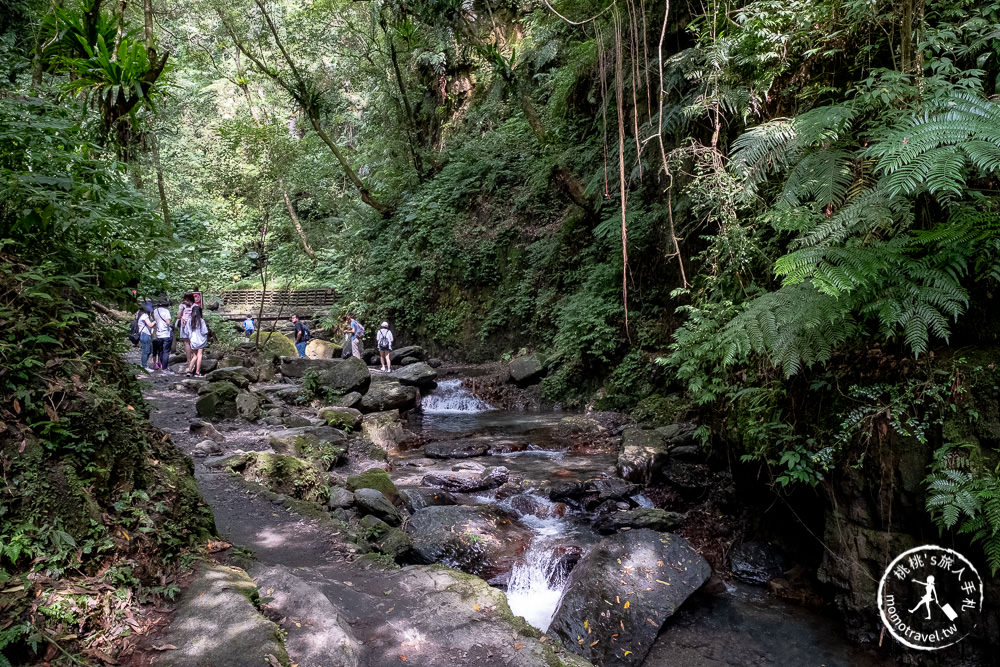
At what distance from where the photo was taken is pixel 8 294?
10.3 ft

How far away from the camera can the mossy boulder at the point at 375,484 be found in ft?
21.5

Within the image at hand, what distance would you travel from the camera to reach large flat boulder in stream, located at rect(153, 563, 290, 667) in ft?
8.98

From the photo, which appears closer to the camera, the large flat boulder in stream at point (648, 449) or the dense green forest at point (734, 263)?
the dense green forest at point (734, 263)

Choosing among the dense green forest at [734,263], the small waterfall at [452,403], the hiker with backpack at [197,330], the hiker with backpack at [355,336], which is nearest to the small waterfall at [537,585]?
the dense green forest at [734,263]

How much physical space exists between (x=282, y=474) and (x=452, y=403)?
6.53 metres

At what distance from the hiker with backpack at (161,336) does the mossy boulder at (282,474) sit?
241 inches

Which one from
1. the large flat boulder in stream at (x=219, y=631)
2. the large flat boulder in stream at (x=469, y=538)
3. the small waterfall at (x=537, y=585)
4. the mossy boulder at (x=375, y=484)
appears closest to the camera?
the large flat boulder in stream at (x=219, y=631)

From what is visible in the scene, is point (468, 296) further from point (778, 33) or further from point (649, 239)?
point (778, 33)

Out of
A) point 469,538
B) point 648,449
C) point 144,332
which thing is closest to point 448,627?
point 469,538

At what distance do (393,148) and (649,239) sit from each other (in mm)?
13642

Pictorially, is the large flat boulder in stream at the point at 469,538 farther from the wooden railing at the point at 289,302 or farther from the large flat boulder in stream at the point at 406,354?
the wooden railing at the point at 289,302

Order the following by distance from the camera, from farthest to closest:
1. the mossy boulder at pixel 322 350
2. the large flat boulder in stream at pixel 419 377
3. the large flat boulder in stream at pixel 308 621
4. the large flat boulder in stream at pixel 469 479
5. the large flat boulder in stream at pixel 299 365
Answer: the mossy boulder at pixel 322 350 → the large flat boulder in stream at pixel 419 377 → the large flat boulder in stream at pixel 299 365 → the large flat boulder in stream at pixel 469 479 → the large flat boulder in stream at pixel 308 621

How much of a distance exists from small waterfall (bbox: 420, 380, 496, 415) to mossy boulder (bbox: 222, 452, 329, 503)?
236 inches

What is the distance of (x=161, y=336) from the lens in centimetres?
1155
